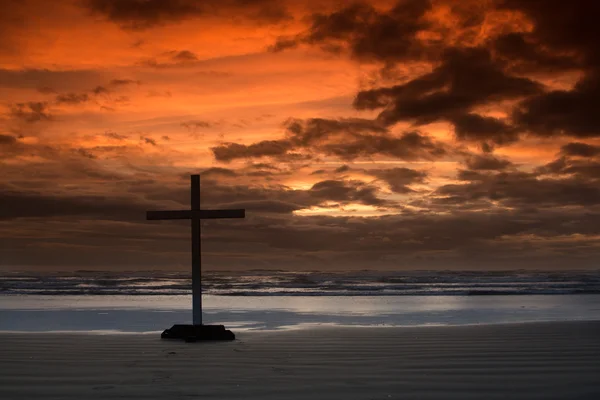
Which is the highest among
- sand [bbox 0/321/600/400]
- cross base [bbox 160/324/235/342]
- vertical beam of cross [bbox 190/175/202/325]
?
vertical beam of cross [bbox 190/175/202/325]

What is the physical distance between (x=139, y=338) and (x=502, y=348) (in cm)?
700

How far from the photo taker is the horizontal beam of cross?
14.3 meters

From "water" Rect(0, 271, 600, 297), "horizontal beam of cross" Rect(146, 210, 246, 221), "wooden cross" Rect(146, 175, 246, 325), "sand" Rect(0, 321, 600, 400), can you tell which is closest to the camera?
"sand" Rect(0, 321, 600, 400)

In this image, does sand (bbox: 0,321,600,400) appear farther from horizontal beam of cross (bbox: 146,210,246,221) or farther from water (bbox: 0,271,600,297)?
water (bbox: 0,271,600,297)

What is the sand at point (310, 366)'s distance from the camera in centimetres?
826

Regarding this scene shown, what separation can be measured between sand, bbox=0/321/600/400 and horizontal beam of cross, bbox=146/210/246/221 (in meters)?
2.48

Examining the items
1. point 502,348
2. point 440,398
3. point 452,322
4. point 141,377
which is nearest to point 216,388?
point 141,377

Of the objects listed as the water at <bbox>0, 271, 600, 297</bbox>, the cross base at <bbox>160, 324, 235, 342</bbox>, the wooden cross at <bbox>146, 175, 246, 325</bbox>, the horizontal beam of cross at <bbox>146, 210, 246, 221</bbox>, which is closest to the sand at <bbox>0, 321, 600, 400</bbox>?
the cross base at <bbox>160, 324, 235, 342</bbox>

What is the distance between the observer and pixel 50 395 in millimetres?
8055

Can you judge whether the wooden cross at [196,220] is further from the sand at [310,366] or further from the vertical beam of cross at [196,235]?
the sand at [310,366]

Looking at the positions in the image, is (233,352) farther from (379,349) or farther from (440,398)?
(440,398)

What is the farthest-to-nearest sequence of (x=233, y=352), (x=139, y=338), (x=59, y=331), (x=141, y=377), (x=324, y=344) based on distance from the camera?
(x=59, y=331) → (x=139, y=338) → (x=324, y=344) → (x=233, y=352) → (x=141, y=377)

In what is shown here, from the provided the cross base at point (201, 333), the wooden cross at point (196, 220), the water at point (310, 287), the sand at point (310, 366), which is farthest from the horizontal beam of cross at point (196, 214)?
the water at point (310, 287)

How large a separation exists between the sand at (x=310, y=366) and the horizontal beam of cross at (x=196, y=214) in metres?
2.48
